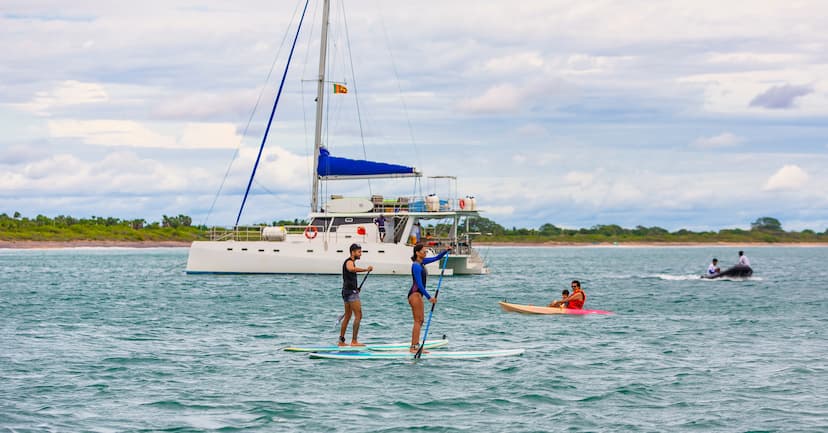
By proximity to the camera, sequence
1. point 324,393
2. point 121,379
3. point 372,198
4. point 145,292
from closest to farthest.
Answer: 1. point 324,393
2. point 121,379
3. point 145,292
4. point 372,198

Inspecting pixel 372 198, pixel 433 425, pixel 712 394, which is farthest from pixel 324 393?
pixel 372 198

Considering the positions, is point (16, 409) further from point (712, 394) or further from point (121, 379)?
point (712, 394)

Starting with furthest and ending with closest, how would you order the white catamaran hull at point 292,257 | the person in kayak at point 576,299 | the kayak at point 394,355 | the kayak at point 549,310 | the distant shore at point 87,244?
the distant shore at point 87,244 → the white catamaran hull at point 292,257 → the kayak at point 549,310 → the person in kayak at point 576,299 → the kayak at point 394,355

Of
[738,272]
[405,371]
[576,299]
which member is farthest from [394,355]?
[738,272]

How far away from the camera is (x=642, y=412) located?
13.4 m

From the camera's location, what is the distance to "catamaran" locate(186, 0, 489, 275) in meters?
45.8

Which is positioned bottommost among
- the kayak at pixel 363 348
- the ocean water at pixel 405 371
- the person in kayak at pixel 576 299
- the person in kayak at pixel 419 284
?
the ocean water at pixel 405 371

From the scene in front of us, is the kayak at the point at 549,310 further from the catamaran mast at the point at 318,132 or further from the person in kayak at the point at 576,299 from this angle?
the catamaran mast at the point at 318,132

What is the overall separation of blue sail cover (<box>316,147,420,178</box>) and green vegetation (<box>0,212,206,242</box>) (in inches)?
2894

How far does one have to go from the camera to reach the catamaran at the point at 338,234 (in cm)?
4581

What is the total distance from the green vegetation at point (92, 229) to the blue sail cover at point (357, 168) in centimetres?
7350

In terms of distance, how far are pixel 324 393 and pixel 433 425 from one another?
264 centimetres

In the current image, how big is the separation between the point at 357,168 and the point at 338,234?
3.60m

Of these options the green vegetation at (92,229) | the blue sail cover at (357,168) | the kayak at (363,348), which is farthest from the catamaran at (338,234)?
the green vegetation at (92,229)
